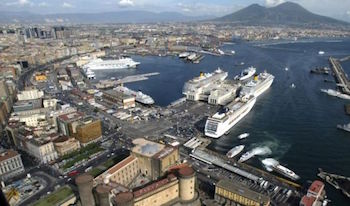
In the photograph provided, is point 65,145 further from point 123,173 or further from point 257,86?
point 257,86

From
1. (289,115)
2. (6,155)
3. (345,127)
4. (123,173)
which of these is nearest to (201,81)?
(289,115)

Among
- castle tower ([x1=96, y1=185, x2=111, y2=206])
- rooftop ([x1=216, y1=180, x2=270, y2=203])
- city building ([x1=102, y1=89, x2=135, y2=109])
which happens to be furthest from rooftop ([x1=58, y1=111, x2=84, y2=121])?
rooftop ([x1=216, y1=180, x2=270, y2=203])

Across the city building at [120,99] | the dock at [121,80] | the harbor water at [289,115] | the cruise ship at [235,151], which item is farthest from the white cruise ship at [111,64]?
the cruise ship at [235,151]

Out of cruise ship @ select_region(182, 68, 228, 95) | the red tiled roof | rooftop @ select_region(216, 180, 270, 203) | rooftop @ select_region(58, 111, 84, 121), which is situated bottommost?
rooftop @ select_region(216, 180, 270, 203)

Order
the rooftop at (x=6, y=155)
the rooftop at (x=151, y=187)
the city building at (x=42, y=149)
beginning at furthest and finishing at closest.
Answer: the city building at (x=42, y=149) < the rooftop at (x=6, y=155) < the rooftop at (x=151, y=187)

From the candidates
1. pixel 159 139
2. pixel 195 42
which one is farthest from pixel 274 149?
pixel 195 42

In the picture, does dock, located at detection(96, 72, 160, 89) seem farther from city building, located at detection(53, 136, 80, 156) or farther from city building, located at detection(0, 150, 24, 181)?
city building, located at detection(0, 150, 24, 181)

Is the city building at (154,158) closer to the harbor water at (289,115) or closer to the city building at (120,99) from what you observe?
the harbor water at (289,115)
